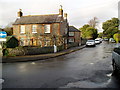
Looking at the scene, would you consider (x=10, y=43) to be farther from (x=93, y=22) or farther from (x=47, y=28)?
(x=93, y=22)

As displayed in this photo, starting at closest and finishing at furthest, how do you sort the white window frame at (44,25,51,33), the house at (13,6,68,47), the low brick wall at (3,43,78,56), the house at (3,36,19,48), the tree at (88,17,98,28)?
1. the low brick wall at (3,43,78,56)
2. the house at (3,36,19,48)
3. the house at (13,6,68,47)
4. the white window frame at (44,25,51,33)
5. the tree at (88,17,98,28)

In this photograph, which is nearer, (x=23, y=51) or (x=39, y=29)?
(x=23, y=51)

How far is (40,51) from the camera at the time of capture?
1595cm

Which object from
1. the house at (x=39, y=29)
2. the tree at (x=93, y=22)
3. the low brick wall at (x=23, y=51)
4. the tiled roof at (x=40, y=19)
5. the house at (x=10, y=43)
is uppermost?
the tree at (x=93, y=22)

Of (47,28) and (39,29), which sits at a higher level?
(47,28)

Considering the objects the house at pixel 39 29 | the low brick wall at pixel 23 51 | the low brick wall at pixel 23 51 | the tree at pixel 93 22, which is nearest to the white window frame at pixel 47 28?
the house at pixel 39 29

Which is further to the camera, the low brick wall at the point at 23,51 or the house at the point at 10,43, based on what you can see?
the house at the point at 10,43

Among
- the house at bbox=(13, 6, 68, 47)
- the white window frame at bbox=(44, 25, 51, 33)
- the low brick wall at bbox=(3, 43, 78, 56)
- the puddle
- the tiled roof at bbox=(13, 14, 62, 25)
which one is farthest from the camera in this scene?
the tiled roof at bbox=(13, 14, 62, 25)

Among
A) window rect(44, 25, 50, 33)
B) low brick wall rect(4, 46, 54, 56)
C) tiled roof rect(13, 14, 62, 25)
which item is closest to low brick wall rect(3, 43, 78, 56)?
low brick wall rect(4, 46, 54, 56)

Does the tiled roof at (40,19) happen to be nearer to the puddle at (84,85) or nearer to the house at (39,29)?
the house at (39,29)

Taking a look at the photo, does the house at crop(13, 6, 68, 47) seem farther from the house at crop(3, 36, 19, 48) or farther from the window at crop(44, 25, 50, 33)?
the house at crop(3, 36, 19, 48)

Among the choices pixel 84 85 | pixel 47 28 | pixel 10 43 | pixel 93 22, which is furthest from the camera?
pixel 93 22

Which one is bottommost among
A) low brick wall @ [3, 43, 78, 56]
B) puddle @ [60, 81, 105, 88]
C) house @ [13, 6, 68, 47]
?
puddle @ [60, 81, 105, 88]

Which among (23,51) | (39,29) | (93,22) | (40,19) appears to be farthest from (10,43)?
(93,22)
